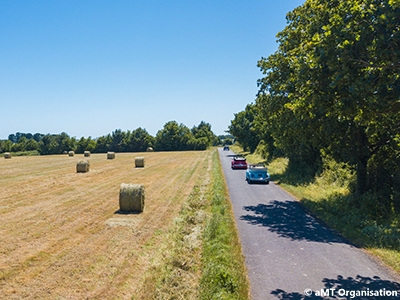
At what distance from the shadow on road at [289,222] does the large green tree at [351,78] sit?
4221mm

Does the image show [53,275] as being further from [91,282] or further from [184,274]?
[184,274]

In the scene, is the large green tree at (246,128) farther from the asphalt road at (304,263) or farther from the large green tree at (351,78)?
the asphalt road at (304,263)

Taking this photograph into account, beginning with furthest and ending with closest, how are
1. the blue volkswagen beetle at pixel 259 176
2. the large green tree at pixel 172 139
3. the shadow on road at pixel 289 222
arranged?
the large green tree at pixel 172 139 < the blue volkswagen beetle at pixel 259 176 < the shadow on road at pixel 289 222

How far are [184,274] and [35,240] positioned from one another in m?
6.11

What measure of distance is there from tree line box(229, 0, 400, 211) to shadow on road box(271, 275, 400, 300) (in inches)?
222

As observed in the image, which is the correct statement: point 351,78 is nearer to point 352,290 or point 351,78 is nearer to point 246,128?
point 352,290

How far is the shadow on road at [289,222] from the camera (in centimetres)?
1084

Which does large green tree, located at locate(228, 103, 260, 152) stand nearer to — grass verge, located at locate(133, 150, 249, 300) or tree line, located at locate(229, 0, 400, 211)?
tree line, located at locate(229, 0, 400, 211)

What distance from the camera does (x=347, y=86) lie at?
10969 millimetres

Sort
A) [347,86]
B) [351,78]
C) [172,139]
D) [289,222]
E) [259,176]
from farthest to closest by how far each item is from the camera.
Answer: [172,139] → [259,176] → [289,222] → [347,86] → [351,78]

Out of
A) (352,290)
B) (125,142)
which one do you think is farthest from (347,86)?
(125,142)

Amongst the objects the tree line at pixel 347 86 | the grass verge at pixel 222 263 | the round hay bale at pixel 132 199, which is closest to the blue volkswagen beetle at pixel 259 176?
the tree line at pixel 347 86

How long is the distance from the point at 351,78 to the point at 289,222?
666cm

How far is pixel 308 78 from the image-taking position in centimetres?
1249
